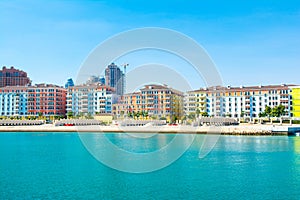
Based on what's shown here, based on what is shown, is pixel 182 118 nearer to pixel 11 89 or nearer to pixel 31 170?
pixel 11 89

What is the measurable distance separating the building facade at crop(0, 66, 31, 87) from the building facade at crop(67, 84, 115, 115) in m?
35.5

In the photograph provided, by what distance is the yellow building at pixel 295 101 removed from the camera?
4984cm

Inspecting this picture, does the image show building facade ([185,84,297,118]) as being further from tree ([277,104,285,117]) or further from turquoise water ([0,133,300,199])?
turquoise water ([0,133,300,199])

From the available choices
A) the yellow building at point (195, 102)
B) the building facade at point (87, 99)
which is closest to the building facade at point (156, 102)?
the yellow building at point (195, 102)

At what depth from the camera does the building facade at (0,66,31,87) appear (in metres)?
95.6

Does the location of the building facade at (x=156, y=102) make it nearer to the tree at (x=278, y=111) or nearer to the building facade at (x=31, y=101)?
the building facade at (x=31, y=101)

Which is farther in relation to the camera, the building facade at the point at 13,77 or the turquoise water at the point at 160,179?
the building facade at the point at 13,77

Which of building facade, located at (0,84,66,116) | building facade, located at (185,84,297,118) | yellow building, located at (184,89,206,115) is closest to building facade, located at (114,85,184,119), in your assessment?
yellow building, located at (184,89,206,115)

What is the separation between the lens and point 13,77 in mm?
96438

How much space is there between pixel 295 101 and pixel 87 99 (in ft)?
118

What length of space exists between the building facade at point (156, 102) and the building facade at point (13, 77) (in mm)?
47061

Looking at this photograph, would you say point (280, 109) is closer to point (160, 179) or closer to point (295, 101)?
point (295, 101)

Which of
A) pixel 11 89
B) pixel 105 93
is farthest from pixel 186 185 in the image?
pixel 11 89

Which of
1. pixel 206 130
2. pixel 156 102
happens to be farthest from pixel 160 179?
pixel 156 102
